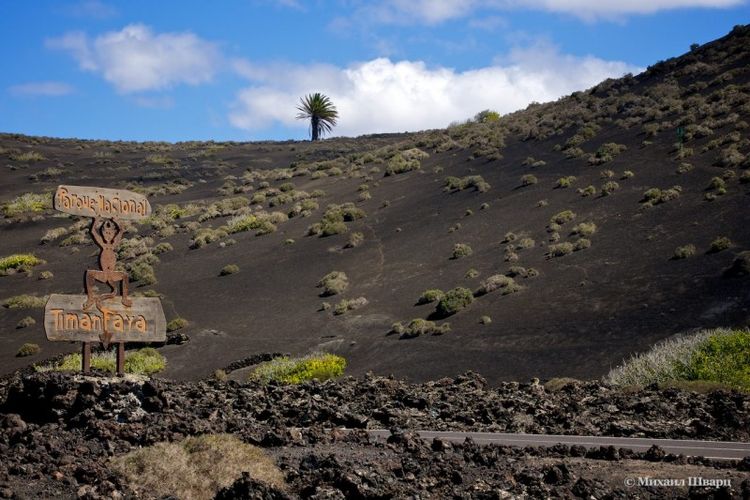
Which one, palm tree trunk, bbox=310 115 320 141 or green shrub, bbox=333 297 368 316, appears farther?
palm tree trunk, bbox=310 115 320 141

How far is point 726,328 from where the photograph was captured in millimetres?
24062

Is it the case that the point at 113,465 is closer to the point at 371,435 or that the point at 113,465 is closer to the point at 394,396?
the point at 371,435

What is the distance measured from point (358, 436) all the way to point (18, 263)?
40.2 m

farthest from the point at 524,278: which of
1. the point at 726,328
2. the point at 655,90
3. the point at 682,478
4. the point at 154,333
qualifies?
the point at 655,90

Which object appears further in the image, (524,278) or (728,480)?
(524,278)

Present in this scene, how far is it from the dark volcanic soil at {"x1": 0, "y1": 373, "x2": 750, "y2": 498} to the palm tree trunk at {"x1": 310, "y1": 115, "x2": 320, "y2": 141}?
82381 mm

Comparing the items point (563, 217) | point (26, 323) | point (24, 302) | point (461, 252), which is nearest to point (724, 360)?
point (461, 252)

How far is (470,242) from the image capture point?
4162cm

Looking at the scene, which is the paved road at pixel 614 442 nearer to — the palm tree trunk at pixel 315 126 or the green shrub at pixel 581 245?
the green shrub at pixel 581 245

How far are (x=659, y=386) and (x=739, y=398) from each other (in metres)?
3.54

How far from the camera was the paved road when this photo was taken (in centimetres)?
1134

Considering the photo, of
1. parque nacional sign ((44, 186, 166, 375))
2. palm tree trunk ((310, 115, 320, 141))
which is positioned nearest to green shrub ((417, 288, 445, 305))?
parque nacional sign ((44, 186, 166, 375))

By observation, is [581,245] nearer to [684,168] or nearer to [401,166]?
[684,168]

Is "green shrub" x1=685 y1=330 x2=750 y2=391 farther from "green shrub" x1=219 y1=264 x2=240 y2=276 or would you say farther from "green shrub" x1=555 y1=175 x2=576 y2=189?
"green shrub" x1=219 y1=264 x2=240 y2=276
